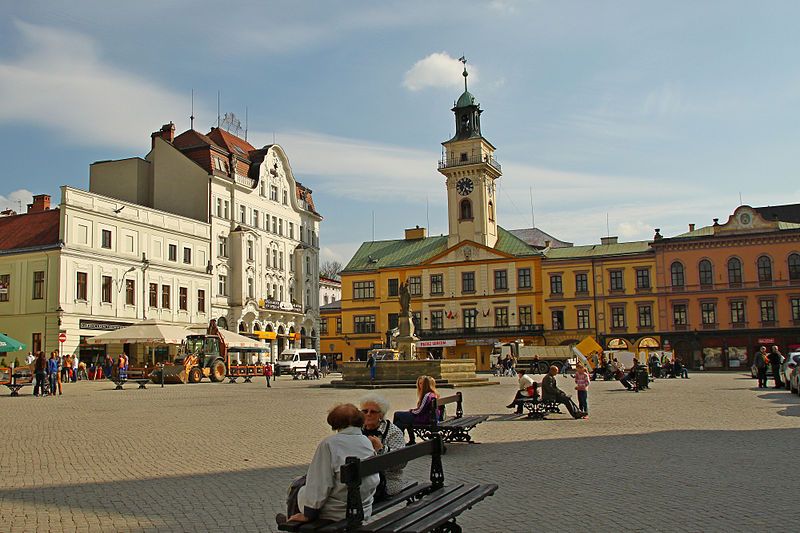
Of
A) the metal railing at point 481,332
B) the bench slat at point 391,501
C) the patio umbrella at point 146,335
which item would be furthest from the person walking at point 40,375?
the metal railing at point 481,332

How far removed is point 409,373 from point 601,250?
41.1 meters

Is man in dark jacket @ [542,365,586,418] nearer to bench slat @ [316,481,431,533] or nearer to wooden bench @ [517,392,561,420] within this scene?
wooden bench @ [517,392,561,420]

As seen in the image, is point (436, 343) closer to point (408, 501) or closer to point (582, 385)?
point (582, 385)

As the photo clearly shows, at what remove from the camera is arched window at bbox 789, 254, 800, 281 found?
61.6 m

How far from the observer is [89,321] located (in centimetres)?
4766

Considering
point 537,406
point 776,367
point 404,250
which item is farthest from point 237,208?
point 537,406

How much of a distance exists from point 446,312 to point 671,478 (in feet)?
207

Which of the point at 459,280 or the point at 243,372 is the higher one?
the point at 459,280

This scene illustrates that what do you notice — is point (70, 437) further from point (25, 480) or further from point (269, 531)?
point (269, 531)

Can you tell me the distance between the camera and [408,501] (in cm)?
655

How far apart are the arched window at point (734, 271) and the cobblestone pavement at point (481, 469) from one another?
153 feet

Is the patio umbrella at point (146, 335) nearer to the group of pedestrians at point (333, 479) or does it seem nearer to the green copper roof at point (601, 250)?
the group of pedestrians at point (333, 479)

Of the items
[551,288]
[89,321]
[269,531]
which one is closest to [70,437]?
[269,531]

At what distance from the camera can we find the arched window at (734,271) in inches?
2483
